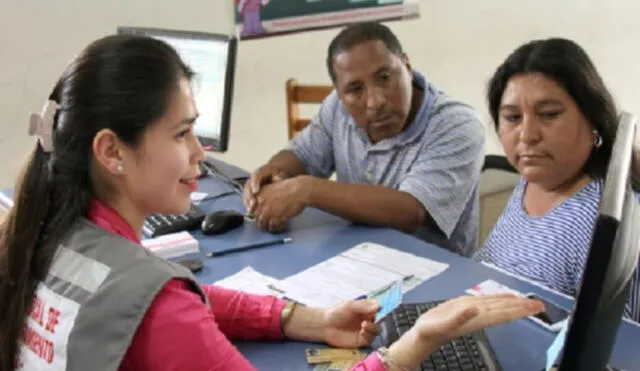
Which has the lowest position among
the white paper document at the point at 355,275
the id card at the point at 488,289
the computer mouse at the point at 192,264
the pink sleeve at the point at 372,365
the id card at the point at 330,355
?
the computer mouse at the point at 192,264

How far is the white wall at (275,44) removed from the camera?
2609 millimetres

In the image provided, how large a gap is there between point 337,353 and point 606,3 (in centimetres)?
373

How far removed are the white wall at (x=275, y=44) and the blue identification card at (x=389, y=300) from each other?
2.32 ft

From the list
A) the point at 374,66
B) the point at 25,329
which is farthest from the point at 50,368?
the point at 374,66

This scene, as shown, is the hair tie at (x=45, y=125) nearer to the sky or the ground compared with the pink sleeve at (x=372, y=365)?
nearer to the sky

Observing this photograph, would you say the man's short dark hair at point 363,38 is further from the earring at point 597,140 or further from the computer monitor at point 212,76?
the earring at point 597,140

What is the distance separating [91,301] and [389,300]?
54 cm

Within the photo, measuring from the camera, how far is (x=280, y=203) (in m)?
1.88

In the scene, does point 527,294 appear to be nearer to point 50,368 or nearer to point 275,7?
point 50,368

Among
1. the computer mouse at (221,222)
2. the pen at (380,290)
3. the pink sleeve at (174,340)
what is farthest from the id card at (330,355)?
the computer mouse at (221,222)

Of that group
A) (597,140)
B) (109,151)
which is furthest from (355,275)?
(109,151)

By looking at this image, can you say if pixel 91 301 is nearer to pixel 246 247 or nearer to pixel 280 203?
pixel 246 247

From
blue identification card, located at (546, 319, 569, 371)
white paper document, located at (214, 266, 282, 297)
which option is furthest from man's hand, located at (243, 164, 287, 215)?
blue identification card, located at (546, 319, 569, 371)

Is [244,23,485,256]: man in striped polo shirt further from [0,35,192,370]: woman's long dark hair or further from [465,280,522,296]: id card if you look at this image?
[0,35,192,370]: woman's long dark hair
